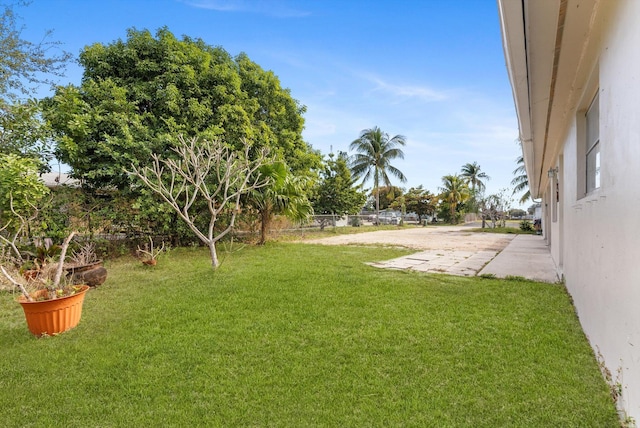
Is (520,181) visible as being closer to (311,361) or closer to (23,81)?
(311,361)

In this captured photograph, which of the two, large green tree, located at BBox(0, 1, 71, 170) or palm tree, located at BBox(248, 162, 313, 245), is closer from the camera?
large green tree, located at BBox(0, 1, 71, 170)

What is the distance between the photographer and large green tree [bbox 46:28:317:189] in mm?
7785

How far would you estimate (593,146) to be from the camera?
317cm

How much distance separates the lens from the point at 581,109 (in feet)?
11.5

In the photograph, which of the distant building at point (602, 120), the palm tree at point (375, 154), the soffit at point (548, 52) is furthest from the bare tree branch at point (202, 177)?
the palm tree at point (375, 154)

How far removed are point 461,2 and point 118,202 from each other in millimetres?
9141

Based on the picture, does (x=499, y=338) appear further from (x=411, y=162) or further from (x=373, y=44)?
(x=411, y=162)

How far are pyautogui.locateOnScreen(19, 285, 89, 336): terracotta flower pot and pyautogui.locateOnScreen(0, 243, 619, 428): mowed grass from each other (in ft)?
0.44

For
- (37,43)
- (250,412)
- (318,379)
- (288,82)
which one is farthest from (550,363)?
(288,82)

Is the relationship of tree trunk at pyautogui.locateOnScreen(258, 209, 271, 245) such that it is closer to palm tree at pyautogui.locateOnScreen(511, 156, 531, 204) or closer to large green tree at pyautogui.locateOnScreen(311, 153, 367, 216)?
large green tree at pyautogui.locateOnScreen(311, 153, 367, 216)

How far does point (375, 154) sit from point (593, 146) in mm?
25132

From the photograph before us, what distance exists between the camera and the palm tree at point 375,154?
91.0 ft

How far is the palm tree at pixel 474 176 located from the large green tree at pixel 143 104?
3410 centimetres

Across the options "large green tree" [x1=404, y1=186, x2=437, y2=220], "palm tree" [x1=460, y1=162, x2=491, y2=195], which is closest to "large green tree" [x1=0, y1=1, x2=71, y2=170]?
"large green tree" [x1=404, y1=186, x2=437, y2=220]
